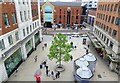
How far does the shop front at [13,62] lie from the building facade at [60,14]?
35499 mm

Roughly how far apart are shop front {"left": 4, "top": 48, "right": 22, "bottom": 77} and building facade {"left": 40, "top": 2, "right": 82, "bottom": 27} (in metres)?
35.5

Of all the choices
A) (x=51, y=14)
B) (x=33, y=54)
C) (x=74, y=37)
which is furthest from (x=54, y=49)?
(x=51, y=14)

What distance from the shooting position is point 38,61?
1042 inches

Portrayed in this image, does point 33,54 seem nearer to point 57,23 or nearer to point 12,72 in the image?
point 12,72

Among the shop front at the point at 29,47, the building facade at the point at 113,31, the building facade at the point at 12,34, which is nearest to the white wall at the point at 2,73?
the building facade at the point at 12,34

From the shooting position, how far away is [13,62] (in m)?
22.0

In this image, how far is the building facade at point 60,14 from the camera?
56.8 metres

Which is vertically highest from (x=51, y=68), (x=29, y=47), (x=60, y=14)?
(x=60, y=14)

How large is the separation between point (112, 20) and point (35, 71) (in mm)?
18079

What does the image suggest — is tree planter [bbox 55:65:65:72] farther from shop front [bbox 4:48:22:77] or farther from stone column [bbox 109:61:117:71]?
stone column [bbox 109:61:117:71]

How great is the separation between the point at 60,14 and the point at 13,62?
40.8 meters

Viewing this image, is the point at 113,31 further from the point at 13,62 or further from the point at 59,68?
the point at 13,62

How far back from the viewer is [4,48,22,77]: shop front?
20041mm

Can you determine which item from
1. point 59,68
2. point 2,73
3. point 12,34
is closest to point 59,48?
point 59,68
